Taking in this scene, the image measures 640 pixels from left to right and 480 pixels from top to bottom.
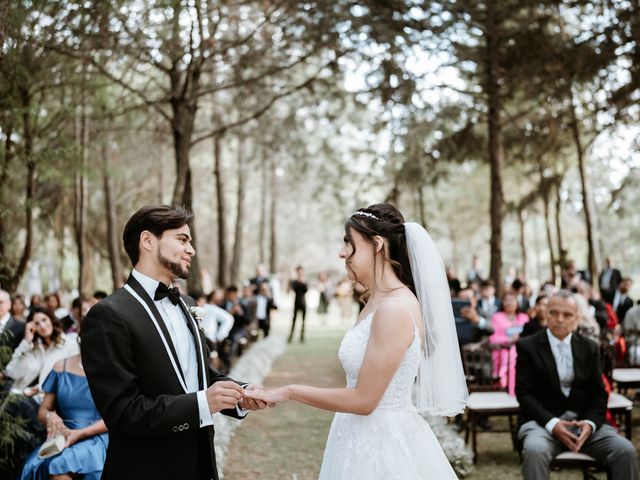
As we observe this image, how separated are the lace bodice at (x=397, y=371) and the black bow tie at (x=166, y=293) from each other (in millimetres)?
861

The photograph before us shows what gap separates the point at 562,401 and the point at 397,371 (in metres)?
2.57

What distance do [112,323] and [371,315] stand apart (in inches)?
48.5

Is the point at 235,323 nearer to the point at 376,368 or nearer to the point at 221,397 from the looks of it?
the point at 376,368

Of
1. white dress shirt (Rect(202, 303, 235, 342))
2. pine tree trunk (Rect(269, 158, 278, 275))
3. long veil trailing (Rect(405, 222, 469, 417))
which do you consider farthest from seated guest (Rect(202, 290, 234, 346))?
pine tree trunk (Rect(269, 158, 278, 275))

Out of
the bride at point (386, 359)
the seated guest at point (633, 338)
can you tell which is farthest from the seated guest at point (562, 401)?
the seated guest at point (633, 338)

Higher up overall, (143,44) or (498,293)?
(143,44)

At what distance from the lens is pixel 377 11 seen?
10617 millimetres

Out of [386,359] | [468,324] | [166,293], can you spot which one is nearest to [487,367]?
[468,324]

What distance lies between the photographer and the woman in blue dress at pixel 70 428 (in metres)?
4.36

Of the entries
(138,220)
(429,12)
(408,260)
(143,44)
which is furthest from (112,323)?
(429,12)

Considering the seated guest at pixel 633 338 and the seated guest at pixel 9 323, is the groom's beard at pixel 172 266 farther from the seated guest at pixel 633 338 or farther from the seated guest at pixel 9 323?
the seated guest at pixel 633 338

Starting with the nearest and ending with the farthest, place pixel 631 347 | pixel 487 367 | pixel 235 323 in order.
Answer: pixel 487 367
pixel 631 347
pixel 235 323

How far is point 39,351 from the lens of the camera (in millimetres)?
6660

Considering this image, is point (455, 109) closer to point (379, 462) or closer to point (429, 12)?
point (429, 12)
